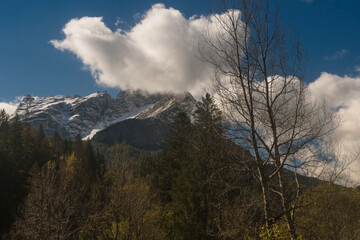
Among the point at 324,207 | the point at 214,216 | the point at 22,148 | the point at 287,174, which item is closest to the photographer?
the point at 287,174

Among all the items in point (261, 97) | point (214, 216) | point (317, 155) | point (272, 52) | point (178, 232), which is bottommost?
point (178, 232)

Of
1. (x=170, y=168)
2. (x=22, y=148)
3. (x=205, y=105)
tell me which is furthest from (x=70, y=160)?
(x=205, y=105)

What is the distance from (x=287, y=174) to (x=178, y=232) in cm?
839

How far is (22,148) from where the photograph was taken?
4162cm

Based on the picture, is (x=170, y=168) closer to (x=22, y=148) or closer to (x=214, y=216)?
(x=214, y=216)

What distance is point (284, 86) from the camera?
5.18m

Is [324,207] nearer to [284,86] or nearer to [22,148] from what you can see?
[284,86]

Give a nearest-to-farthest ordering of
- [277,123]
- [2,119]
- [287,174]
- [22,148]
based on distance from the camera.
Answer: [277,123] → [287,174] → [22,148] → [2,119]

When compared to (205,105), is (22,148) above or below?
below

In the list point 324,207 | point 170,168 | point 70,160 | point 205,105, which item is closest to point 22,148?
point 70,160

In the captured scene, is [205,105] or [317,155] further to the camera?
[205,105]

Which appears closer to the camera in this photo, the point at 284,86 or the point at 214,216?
the point at 284,86

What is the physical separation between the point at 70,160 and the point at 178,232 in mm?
31000

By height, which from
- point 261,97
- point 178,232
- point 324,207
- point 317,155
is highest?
point 261,97
